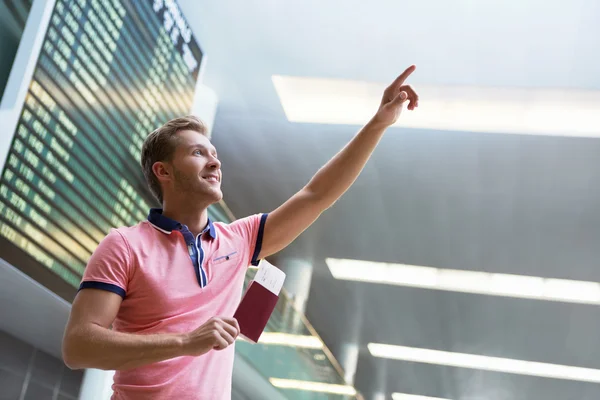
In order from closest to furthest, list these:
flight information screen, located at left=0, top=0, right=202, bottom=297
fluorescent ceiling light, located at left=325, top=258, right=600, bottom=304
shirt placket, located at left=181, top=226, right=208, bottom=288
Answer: shirt placket, located at left=181, top=226, right=208, bottom=288
flight information screen, located at left=0, top=0, right=202, bottom=297
fluorescent ceiling light, located at left=325, top=258, right=600, bottom=304

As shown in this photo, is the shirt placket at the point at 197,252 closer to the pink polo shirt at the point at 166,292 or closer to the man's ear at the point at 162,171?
the pink polo shirt at the point at 166,292

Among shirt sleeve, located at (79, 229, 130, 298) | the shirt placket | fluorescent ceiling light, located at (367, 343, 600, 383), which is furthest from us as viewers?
fluorescent ceiling light, located at (367, 343, 600, 383)

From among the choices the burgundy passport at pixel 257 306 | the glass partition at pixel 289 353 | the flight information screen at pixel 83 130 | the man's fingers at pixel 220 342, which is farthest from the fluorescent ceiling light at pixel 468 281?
the man's fingers at pixel 220 342

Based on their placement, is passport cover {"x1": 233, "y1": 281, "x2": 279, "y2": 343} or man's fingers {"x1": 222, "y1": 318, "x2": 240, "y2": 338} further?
passport cover {"x1": 233, "y1": 281, "x2": 279, "y2": 343}

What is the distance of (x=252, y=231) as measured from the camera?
4.96ft

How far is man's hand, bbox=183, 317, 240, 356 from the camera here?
1069 millimetres

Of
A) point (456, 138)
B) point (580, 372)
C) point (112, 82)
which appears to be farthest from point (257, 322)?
point (580, 372)

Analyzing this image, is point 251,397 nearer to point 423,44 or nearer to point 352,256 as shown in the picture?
point 352,256

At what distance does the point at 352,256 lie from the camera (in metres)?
6.07

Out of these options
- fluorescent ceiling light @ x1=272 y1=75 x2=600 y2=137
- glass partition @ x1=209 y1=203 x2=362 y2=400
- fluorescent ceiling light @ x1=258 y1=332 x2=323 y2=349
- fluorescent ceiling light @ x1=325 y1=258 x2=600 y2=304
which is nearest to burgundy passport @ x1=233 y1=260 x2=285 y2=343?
fluorescent ceiling light @ x1=272 y1=75 x2=600 y2=137

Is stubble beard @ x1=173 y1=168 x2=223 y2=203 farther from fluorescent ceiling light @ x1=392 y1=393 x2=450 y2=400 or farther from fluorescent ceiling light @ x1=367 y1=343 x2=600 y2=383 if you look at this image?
fluorescent ceiling light @ x1=392 y1=393 x2=450 y2=400

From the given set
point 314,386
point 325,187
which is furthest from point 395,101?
point 314,386

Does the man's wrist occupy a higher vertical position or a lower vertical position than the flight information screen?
lower

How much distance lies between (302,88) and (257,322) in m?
2.77
